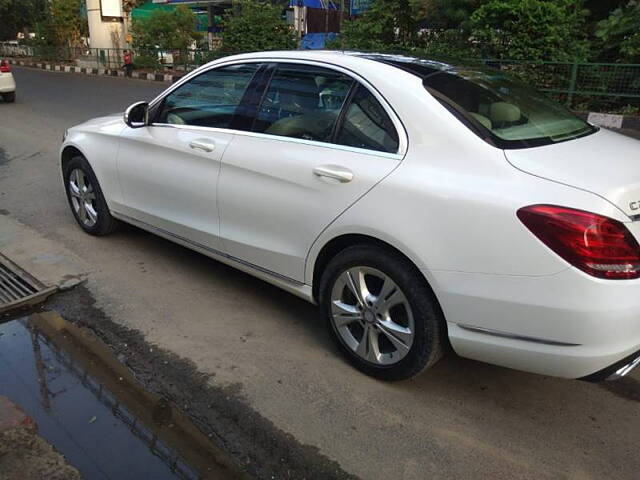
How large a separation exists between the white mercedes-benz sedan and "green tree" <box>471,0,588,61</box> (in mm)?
8245

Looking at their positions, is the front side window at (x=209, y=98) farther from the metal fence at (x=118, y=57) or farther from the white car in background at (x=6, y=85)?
the metal fence at (x=118, y=57)

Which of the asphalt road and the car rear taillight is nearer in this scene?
the car rear taillight

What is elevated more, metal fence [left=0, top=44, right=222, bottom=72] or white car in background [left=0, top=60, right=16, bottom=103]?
metal fence [left=0, top=44, right=222, bottom=72]

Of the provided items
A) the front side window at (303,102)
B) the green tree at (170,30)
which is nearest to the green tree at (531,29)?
the front side window at (303,102)

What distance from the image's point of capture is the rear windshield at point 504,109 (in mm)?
2717

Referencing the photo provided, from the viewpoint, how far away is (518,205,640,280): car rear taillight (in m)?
2.24

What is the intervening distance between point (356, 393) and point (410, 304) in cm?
56

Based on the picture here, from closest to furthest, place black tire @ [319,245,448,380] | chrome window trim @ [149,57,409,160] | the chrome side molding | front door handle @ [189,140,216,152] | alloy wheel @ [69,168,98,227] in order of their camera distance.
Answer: the chrome side molding < black tire @ [319,245,448,380] < chrome window trim @ [149,57,409,160] < front door handle @ [189,140,216,152] < alloy wheel @ [69,168,98,227]

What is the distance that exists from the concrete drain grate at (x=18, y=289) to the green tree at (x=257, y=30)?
14051 millimetres

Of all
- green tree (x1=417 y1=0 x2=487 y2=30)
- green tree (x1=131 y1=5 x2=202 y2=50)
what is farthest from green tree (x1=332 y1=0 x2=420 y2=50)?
green tree (x1=131 y1=5 x2=202 y2=50)

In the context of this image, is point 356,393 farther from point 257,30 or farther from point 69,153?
point 257,30

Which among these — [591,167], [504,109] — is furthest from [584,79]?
[591,167]

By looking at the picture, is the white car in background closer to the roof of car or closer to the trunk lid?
the roof of car

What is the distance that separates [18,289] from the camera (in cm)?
397
